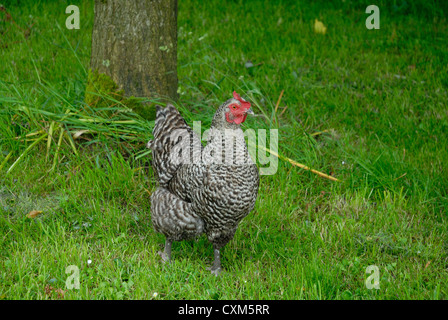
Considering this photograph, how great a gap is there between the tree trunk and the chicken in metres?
1.02

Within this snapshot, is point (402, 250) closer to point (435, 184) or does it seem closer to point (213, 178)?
point (435, 184)

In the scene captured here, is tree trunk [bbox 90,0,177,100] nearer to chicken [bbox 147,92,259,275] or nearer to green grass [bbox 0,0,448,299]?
green grass [bbox 0,0,448,299]

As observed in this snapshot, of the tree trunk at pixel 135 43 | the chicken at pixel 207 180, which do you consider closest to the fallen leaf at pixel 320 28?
the tree trunk at pixel 135 43

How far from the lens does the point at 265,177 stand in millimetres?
4680

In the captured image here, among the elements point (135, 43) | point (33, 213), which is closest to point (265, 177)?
point (135, 43)

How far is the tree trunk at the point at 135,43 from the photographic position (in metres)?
4.71

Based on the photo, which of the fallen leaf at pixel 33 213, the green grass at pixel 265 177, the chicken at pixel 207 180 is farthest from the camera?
the fallen leaf at pixel 33 213

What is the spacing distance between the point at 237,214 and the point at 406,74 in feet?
13.4

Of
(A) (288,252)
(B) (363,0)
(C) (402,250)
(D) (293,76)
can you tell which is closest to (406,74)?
(D) (293,76)

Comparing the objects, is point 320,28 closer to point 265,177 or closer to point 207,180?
point 265,177

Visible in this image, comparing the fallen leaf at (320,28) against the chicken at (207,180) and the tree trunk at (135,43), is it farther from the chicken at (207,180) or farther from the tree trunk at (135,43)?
the chicken at (207,180)

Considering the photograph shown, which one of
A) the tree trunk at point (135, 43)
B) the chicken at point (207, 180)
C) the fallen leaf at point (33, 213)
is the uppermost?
the tree trunk at point (135, 43)

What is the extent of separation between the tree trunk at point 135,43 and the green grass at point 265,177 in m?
0.31
